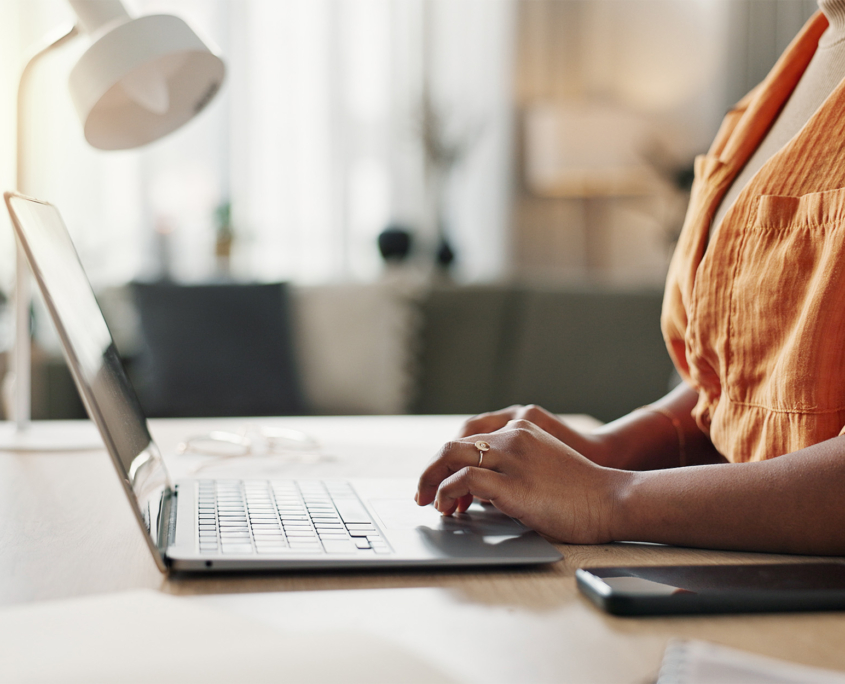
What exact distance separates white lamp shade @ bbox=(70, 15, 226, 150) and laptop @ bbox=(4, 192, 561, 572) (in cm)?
26

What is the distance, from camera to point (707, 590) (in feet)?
1.53

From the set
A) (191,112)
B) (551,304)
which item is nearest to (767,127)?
(191,112)

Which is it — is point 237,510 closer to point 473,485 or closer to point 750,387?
point 473,485

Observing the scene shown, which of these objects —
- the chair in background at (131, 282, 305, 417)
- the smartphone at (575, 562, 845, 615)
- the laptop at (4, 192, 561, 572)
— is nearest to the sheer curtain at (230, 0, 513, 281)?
the chair in background at (131, 282, 305, 417)

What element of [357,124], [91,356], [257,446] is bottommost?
[257,446]

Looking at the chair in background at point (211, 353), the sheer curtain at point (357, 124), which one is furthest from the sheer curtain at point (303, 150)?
the chair in background at point (211, 353)

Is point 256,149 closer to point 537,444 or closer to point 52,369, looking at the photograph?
point 52,369

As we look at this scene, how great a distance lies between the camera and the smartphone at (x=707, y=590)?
0.46m

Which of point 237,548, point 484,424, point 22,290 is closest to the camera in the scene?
point 237,548

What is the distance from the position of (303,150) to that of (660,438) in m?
2.91

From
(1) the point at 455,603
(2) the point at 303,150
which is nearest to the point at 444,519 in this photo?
(1) the point at 455,603

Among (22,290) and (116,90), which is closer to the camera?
(116,90)

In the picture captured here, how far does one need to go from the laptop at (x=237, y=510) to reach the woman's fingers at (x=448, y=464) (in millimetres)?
25

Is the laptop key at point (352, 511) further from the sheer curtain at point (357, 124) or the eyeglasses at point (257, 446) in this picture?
the sheer curtain at point (357, 124)
